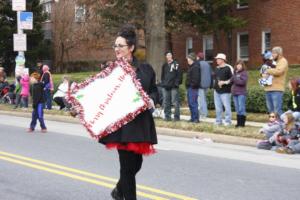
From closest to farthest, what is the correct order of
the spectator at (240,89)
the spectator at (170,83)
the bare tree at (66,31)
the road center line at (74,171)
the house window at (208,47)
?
the road center line at (74,171) → the spectator at (240,89) → the spectator at (170,83) → the house window at (208,47) → the bare tree at (66,31)

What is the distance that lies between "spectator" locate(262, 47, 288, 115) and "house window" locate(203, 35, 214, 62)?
22426 millimetres

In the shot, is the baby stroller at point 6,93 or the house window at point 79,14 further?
the house window at point 79,14

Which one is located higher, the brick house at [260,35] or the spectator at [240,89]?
the brick house at [260,35]

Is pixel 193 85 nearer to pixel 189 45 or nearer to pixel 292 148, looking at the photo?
pixel 292 148

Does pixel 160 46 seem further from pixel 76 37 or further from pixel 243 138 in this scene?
pixel 76 37

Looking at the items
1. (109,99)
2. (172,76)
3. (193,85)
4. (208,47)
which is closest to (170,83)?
(172,76)

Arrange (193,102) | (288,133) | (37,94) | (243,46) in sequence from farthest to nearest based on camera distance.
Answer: (243,46) < (193,102) < (37,94) < (288,133)

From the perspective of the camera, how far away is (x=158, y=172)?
30.3 feet

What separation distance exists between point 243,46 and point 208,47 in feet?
9.58

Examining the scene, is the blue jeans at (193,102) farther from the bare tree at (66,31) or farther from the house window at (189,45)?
the bare tree at (66,31)

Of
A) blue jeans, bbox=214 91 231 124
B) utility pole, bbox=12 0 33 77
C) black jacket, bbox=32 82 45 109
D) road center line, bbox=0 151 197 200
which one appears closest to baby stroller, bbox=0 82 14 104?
utility pole, bbox=12 0 33 77

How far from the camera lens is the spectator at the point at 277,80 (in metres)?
14.2

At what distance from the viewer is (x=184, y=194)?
7555mm

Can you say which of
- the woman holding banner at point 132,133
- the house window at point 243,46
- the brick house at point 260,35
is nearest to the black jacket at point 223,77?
the woman holding banner at point 132,133
